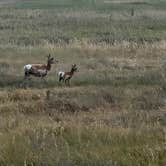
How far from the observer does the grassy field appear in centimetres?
754

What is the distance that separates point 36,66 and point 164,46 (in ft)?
33.8

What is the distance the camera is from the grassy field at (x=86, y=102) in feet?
24.7

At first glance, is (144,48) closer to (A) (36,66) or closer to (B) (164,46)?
(B) (164,46)

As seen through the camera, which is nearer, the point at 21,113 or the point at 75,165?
the point at 75,165

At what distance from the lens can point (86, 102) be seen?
552 inches

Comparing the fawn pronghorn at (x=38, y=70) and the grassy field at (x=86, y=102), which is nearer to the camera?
the grassy field at (x=86, y=102)

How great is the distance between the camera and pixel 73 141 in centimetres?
837

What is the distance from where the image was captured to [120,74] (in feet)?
63.5

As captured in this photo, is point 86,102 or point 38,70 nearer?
point 86,102

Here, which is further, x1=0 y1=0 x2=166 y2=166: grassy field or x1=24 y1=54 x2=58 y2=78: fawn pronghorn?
x1=24 y1=54 x2=58 y2=78: fawn pronghorn

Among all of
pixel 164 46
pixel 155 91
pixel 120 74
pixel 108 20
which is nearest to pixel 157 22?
pixel 108 20

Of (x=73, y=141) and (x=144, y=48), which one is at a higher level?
(x=73, y=141)

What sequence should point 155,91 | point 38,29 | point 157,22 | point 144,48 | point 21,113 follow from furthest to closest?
point 157,22, point 38,29, point 144,48, point 155,91, point 21,113

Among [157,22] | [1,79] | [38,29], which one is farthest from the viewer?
[157,22]
